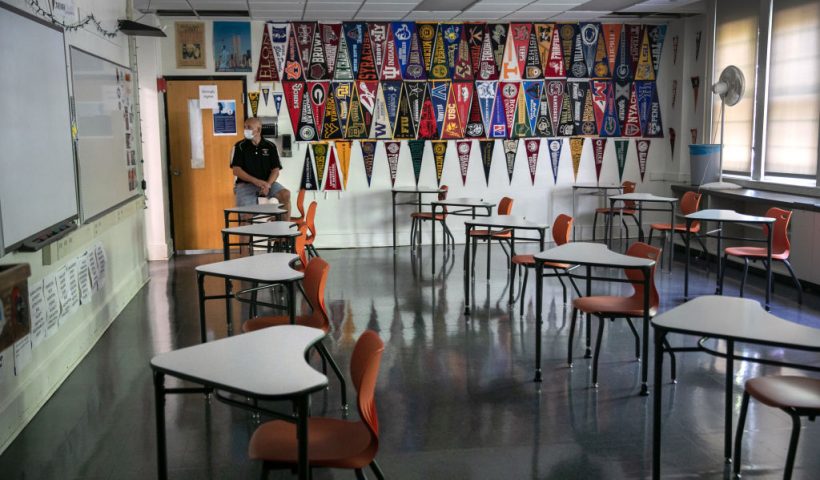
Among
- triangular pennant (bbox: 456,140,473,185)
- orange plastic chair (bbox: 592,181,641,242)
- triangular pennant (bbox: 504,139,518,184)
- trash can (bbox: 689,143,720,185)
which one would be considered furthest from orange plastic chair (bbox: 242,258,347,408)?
trash can (bbox: 689,143,720,185)

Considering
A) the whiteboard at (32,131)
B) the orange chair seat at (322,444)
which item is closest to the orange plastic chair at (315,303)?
the orange chair seat at (322,444)

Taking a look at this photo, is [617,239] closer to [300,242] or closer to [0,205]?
[300,242]

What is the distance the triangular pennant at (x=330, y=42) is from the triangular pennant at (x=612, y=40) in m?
3.58

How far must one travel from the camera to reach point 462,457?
3.50 m

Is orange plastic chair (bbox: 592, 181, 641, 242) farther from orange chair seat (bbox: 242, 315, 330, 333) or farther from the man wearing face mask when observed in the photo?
orange chair seat (bbox: 242, 315, 330, 333)

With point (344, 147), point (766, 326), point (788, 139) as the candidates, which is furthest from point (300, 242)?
point (788, 139)

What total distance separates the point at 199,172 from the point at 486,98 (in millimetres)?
3844

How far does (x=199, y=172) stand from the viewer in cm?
939

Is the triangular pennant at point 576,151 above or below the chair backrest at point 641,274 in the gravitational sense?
above

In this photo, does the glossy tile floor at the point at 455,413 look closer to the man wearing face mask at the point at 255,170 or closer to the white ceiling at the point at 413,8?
the man wearing face mask at the point at 255,170

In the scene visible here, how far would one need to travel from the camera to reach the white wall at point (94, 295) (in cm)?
384

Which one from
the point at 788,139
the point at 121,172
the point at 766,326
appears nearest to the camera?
the point at 766,326

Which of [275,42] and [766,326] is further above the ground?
[275,42]

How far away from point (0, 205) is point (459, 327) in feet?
11.0
